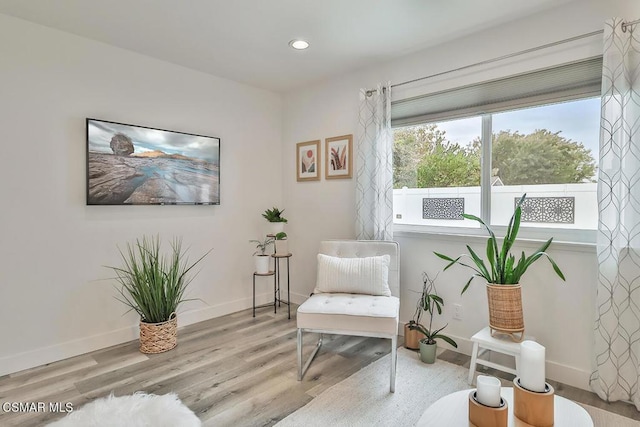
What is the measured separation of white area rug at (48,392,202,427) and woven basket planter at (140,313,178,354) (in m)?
0.91

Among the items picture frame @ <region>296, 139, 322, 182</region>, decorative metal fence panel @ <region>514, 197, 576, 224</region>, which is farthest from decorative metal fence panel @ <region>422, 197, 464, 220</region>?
picture frame @ <region>296, 139, 322, 182</region>

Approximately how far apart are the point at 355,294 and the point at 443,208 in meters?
1.04

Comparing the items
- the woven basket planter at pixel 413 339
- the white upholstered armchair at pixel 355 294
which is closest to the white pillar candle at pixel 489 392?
the white upholstered armchair at pixel 355 294

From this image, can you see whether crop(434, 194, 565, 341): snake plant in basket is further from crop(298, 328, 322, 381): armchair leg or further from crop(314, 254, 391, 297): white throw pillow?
crop(298, 328, 322, 381): armchair leg

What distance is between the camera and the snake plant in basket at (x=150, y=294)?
2715 millimetres

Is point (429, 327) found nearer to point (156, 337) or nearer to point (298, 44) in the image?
point (156, 337)

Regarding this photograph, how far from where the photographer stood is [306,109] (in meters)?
3.86

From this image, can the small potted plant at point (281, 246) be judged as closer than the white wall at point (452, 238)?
No

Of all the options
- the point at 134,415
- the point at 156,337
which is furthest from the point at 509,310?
the point at 156,337

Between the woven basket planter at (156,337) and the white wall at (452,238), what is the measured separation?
1543mm

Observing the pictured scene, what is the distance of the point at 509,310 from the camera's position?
85.8 inches

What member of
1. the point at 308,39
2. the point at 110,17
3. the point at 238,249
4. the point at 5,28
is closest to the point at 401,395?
the point at 238,249

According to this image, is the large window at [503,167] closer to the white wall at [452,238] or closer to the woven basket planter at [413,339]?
the white wall at [452,238]

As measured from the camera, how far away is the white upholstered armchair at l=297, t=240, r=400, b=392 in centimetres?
224
